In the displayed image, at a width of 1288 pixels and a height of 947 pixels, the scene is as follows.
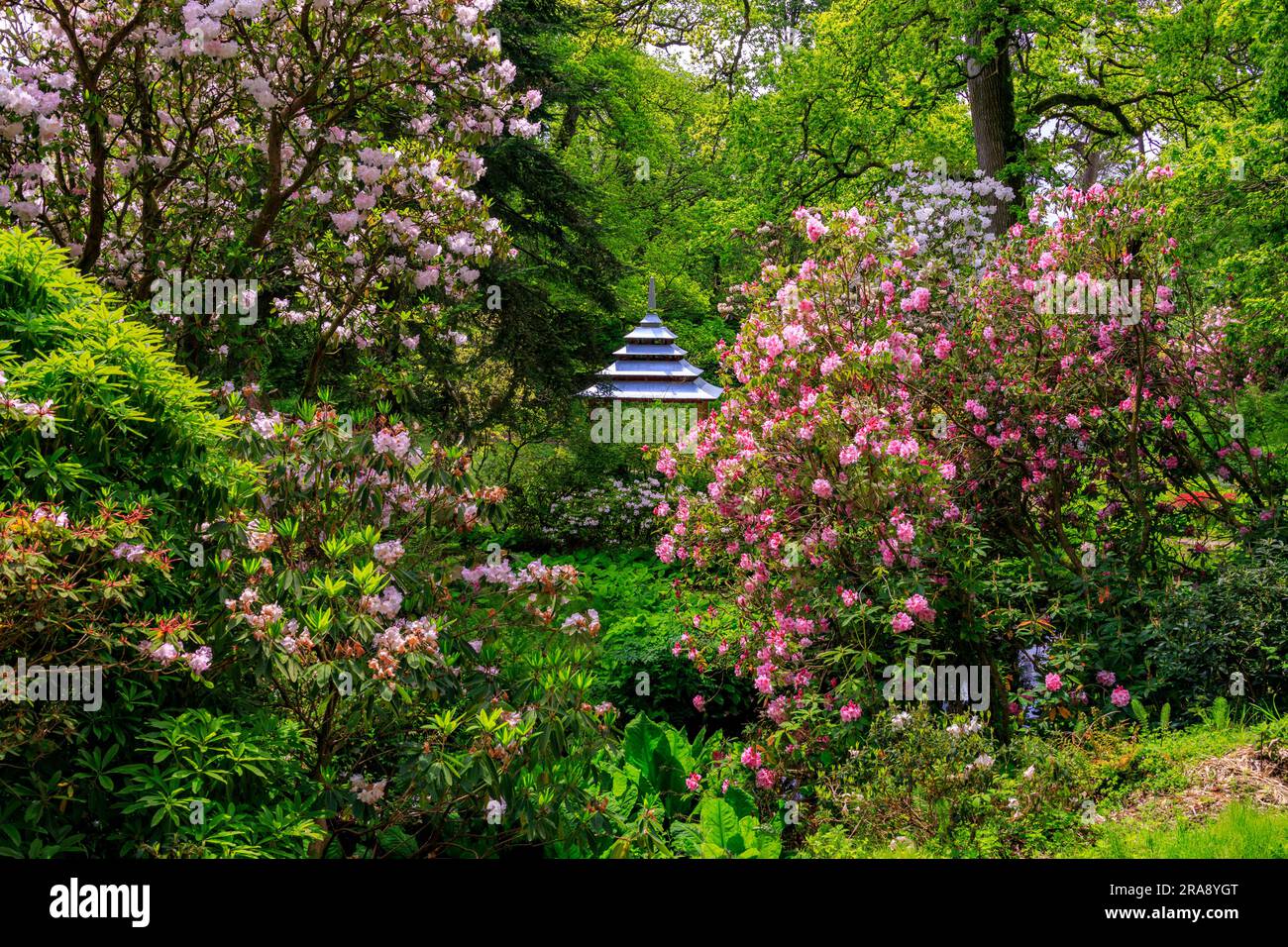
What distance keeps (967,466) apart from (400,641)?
15.5 feet

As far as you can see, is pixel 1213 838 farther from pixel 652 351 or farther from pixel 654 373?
pixel 652 351

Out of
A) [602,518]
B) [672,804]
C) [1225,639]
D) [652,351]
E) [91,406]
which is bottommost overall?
[672,804]

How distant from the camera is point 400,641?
3.98m

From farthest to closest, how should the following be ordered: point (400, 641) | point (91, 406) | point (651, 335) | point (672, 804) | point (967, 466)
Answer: point (651, 335) < point (967, 466) < point (672, 804) < point (400, 641) < point (91, 406)

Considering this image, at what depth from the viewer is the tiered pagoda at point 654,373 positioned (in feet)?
42.6

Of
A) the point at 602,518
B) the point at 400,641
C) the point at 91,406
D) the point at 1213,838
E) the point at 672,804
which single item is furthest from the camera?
the point at 602,518

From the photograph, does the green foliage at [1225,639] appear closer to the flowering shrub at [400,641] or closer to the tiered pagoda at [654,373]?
the flowering shrub at [400,641]

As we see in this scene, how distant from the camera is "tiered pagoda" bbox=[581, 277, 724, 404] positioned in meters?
13.0

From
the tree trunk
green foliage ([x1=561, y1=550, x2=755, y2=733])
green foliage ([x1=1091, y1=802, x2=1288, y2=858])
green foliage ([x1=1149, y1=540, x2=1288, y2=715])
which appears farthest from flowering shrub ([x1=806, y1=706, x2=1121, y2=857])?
the tree trunk

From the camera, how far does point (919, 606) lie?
19.9 ft

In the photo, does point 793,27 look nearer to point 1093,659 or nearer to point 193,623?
point 1093,659

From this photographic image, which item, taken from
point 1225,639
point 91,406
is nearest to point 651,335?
point 1225,639

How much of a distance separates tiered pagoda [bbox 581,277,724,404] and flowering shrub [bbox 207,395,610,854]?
793cm

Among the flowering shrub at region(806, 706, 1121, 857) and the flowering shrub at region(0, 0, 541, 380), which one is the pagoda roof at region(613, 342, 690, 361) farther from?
the flowering shrub at region(806, 706, 1121, 857)
